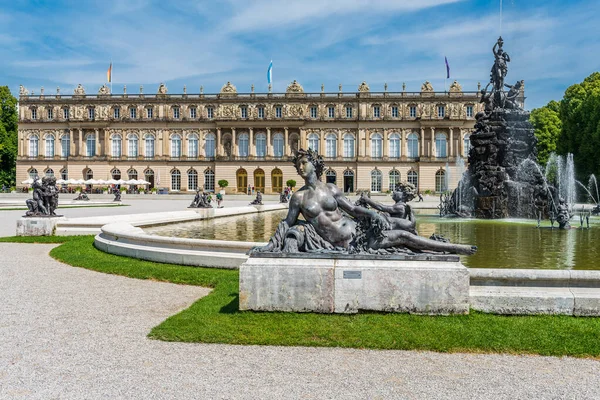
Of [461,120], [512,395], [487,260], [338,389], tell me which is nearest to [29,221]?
[487,260]

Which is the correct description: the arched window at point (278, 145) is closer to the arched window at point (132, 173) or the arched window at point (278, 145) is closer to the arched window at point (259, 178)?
the arched window at point (259, 178)

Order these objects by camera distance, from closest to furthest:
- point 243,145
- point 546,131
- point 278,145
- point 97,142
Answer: point 546,131 → point 278,145 → point 243,145 → point 97,142

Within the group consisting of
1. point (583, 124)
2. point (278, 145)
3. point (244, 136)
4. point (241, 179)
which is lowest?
point (241, 179)

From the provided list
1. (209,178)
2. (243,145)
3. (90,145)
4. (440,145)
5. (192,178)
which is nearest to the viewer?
(440,145)

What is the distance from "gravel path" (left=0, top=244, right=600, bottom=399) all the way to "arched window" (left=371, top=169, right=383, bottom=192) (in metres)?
63.7

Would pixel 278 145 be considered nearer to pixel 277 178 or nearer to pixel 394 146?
pixel 277 178

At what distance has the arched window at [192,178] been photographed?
232 ft

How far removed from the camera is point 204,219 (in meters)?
19.4

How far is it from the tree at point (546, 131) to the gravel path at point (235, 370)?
187 ft

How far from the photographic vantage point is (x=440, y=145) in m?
67.1

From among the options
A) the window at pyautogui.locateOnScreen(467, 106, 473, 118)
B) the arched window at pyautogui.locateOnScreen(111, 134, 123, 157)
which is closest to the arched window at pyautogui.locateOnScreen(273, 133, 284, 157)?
the arched window at pyautogui.locateOnScreen(111, 134, 123, 157)

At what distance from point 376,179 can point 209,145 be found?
2378 centimetres

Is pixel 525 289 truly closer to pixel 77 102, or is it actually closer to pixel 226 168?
pixel 226 168

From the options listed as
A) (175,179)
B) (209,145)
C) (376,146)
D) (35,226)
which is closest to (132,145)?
(175,179)
